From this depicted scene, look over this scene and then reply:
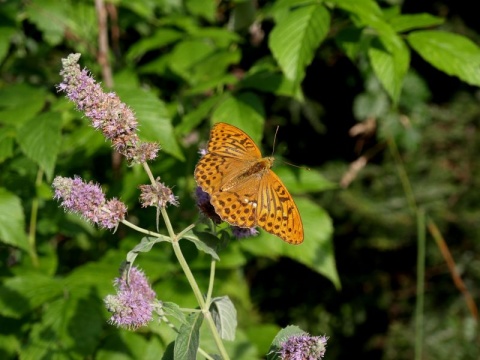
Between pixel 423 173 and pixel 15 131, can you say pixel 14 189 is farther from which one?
pixel 423 173

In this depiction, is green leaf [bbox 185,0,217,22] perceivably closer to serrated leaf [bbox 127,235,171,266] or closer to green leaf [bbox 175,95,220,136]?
green leaf [bbox 175,95,220,136]

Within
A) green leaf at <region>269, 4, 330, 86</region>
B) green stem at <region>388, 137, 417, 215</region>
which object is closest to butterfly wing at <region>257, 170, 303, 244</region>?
green leaf at <region>269, 4, 330, 86</region>

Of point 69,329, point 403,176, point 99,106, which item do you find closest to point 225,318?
point 99,106

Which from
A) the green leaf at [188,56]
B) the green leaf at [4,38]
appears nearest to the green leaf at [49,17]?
the green leaf at [4,38]

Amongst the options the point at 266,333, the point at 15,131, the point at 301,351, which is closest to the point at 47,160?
the point at 15,131

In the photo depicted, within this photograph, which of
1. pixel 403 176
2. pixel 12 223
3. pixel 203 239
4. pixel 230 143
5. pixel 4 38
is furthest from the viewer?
pixel 403 176

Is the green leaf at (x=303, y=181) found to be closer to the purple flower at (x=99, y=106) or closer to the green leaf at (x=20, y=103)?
the green leaf at (x=20, y=103)

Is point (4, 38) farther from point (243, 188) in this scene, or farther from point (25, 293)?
point (243, 188)

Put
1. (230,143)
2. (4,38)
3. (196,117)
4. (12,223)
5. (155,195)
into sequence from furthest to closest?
(4,38) < (196,117) < (12,223) < (230,143) < (155,195)
